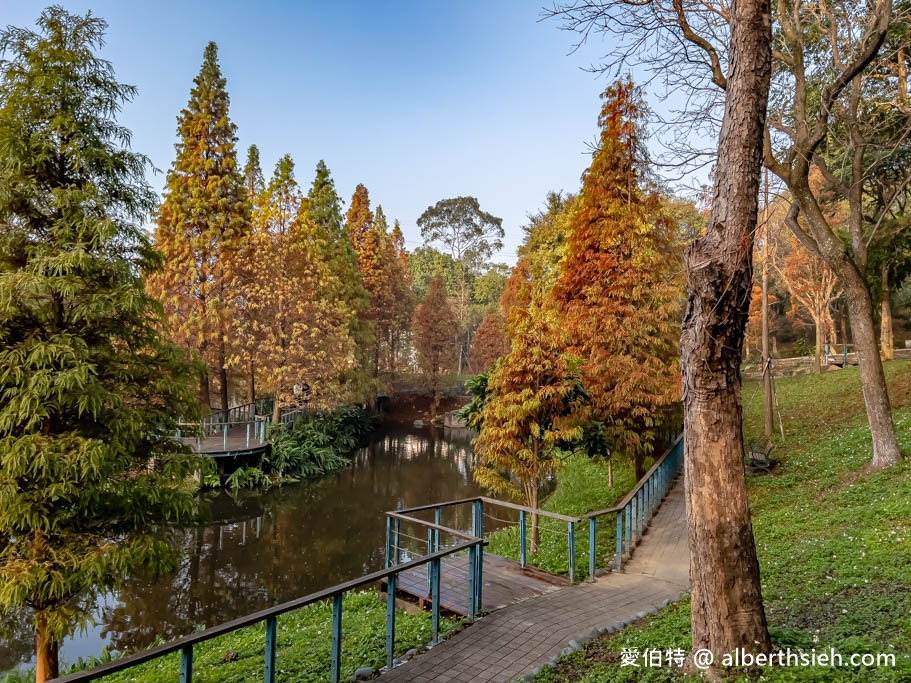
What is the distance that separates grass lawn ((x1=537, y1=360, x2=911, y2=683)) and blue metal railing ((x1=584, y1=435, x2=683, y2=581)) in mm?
1706

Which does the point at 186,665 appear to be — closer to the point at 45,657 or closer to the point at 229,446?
the point at 45,657

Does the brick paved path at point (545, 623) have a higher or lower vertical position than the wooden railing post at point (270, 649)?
lower

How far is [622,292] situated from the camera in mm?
11102

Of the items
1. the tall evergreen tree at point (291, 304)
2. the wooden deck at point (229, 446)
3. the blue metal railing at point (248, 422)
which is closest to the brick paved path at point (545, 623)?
the wooden deck at point (229, 446)

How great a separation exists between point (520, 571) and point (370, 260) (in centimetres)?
2513

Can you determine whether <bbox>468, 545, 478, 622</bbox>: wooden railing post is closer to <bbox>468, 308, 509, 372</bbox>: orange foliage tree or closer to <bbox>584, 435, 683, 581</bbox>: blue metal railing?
<bbox>584, 435, 683, 581</bbox>: blue metal railing

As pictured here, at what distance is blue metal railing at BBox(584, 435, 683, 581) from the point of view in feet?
23.6

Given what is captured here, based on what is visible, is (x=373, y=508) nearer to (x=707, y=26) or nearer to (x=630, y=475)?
(x=630, y=475)

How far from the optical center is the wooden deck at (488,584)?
601 centimetres

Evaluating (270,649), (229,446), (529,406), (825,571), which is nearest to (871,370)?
(825,571)

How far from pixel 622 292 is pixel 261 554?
381 inches

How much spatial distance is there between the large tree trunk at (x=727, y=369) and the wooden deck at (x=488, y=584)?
2781mm

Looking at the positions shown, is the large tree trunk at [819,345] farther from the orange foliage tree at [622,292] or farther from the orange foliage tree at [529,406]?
the orange foliage tree at [529,406]

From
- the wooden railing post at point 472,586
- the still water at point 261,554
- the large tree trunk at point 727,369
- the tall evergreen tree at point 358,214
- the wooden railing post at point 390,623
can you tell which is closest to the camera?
the large tree trunk at point 727,369
